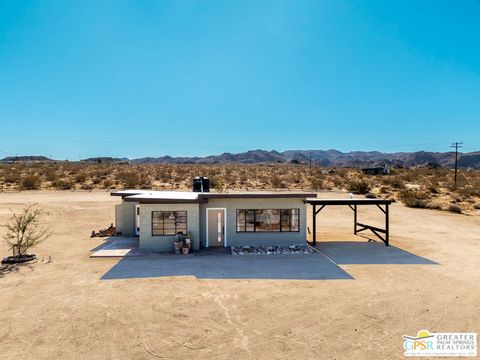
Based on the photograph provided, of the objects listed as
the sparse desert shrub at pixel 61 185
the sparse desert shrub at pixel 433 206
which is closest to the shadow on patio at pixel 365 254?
the sparse desert shrub at pixel 433 206

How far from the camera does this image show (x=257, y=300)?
34.1 feet

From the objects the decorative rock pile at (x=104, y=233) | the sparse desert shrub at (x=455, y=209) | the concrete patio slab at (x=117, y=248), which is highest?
the sparse desert shrub at (x=455, y=209)

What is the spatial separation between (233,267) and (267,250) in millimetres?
3276

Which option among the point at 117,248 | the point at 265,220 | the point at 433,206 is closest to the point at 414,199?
the point at 433,206

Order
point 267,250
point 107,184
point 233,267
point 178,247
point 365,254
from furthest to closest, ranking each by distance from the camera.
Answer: point 107,184, point 267,250, point 365,254, point 178,247, point 233,267

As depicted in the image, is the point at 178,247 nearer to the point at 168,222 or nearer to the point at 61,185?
the point at 168,222

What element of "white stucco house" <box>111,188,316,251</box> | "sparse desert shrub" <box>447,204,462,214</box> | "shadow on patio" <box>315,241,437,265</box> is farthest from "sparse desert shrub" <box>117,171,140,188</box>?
"sparse desert shrub" <box>447,204,462,214</box>

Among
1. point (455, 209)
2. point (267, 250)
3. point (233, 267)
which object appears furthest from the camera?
point (455, 209)

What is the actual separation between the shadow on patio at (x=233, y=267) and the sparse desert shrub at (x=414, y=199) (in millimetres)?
21497

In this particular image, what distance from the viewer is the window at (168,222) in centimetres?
1653

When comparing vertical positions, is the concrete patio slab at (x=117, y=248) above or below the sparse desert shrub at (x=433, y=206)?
below

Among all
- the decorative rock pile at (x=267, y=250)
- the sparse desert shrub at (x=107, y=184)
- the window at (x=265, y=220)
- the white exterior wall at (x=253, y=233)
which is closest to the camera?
the decorative rock pile at (x=267, y=250)

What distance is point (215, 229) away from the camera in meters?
17.6

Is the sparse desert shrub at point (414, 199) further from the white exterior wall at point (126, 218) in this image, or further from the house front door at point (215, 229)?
the white exterior wall at point (126, 218)
